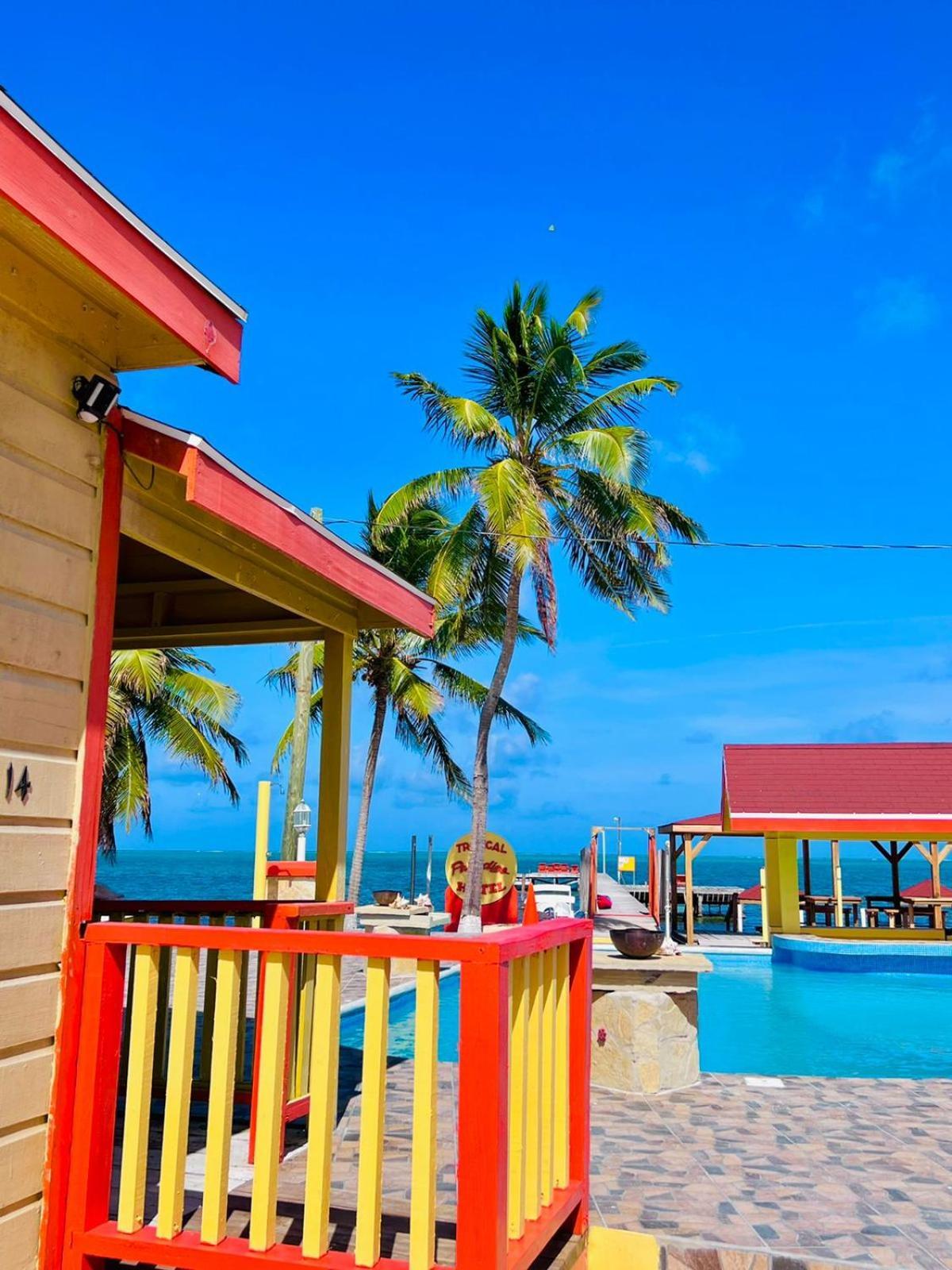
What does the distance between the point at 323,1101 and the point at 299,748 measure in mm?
10564

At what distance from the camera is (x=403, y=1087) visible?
240 inches

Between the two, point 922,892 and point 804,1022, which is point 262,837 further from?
point 922,892

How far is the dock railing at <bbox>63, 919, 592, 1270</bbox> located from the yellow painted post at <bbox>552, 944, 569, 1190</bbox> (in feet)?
0.29

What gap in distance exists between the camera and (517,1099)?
2.97 metres

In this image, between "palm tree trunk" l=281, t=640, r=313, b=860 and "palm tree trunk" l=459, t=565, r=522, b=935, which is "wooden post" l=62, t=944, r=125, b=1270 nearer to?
"palm tree trunk" l=281, t=640, r=313, b=860

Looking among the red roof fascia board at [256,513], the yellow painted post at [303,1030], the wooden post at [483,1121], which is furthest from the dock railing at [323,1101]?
the yellow painted post at [303,1030]

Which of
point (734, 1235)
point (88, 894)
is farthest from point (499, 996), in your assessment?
point (734, 1235)

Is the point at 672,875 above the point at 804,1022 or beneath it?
above

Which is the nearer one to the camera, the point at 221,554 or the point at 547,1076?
the point at 547,1076

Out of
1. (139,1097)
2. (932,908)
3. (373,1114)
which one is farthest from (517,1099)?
(932,908)

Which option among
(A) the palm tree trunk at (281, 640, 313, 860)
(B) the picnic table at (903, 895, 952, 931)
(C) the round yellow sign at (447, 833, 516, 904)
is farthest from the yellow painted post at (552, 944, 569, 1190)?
(B) the picnic table at (903, 895, 952, 931)

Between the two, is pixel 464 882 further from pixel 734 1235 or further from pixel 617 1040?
pixel 734 1235

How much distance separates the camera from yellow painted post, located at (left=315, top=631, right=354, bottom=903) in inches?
214

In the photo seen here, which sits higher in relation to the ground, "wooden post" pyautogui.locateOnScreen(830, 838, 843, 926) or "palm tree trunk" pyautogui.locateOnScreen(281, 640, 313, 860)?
"palm tree trunk" pyautogui.locateOnScreen(281, 640, 313, 860)
